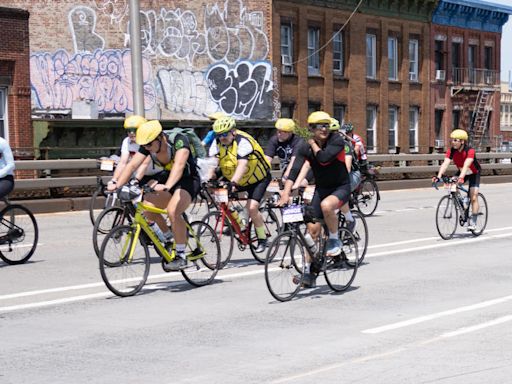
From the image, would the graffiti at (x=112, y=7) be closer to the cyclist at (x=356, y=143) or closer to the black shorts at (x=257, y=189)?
the cyclist at (x=356, y=143)

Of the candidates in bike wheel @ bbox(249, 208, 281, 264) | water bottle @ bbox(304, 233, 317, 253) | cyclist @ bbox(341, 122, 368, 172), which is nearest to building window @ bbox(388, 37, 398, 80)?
cyclist @ bbox(341, 122, 368, 172)

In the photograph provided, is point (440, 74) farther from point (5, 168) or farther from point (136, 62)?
point (5, 168)

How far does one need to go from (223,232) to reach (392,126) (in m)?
36.1

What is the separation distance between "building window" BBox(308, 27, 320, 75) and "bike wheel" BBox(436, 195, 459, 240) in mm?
25974

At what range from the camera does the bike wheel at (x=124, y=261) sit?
10539 millimetres

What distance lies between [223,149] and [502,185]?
26.5 m

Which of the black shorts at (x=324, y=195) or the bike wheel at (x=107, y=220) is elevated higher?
the black shorts at (x=324, y=195)

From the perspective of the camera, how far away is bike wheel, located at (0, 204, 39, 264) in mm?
13430

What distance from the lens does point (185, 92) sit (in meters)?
39.5

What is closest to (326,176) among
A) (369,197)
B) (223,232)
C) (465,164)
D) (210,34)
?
(223,232)

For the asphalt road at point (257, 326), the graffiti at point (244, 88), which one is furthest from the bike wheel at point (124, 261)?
the graffiti at point (244, 88)

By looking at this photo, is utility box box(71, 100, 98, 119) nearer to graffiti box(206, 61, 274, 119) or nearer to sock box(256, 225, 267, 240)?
graffiti box(206, 61, 274, 119)

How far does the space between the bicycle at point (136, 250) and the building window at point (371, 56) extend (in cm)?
3517

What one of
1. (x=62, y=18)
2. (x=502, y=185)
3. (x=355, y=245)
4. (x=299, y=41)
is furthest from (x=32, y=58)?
(x=355, y=245)
